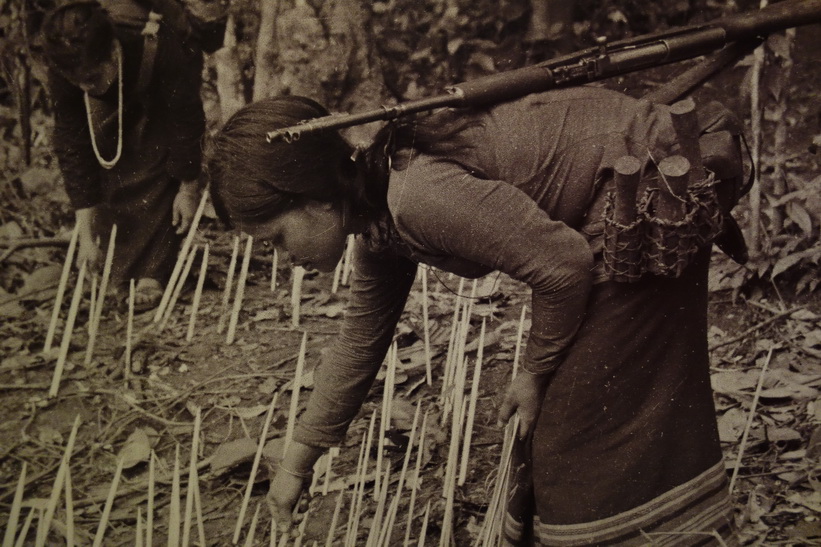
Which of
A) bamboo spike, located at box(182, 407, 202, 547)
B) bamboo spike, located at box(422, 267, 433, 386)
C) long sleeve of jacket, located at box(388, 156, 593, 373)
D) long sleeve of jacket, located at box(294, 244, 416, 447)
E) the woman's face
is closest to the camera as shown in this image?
long sleeve of jacket, located at box(388, 156, 593, 373)

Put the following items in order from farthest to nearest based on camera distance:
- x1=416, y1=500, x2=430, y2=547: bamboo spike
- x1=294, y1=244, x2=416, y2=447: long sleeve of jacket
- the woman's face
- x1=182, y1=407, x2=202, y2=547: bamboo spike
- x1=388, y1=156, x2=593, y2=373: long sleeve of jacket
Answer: x1=416, y1=500, x2=430, y2=547: bamboo spike
x1=294, y1=244, x2=416, y2=447: long sleeve of jacket
x1=182, y1=407, x2=202, y2=547: bamboo spike
the woman's face
x1=388, y1=156, x2=593, y2=373: long sleeve of jacket

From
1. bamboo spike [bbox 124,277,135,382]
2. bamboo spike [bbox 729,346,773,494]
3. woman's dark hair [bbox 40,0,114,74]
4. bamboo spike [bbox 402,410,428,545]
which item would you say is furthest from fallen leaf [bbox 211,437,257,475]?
bamboo spike [bbox 729,346,773,494]

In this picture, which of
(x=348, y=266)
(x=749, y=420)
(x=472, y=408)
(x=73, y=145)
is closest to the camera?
(x=73, y=145)

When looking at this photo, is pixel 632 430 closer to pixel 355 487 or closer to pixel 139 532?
pixel 355 487

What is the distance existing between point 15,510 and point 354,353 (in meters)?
0.62

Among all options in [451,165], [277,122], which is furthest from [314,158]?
[451,165]

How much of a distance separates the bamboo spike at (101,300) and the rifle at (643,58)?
0.42 metres

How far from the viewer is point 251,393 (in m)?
1.47

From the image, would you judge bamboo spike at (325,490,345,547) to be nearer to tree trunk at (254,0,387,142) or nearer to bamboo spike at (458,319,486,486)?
bamboo spike at (458,319,486,486)

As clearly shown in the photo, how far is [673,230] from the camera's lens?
1.24 meters

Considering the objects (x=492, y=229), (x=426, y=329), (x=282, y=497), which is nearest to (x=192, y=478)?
(x=282, y=497)

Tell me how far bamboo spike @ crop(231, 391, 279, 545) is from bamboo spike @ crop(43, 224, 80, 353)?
1.32 feet

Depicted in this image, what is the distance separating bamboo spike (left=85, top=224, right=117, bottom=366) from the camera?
1324 millimetres

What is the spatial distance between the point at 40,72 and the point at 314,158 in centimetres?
45
